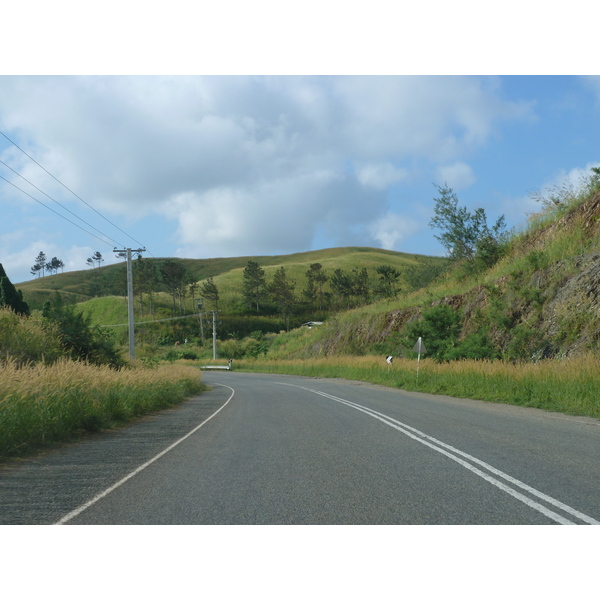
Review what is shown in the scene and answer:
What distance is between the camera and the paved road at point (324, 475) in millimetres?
5473

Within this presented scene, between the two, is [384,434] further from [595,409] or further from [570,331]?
[570,331]

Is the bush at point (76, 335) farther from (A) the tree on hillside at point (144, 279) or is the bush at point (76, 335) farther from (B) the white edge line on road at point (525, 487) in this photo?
(A) the tree on hillside at point (144, 279)

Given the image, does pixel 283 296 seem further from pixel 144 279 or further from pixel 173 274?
pixel 144 279

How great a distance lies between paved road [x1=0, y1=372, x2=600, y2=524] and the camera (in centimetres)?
547

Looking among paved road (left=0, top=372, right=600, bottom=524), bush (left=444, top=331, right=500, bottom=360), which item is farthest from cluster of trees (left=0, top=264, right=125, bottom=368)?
bush (left=444, top=331, right=500, bottom=360)

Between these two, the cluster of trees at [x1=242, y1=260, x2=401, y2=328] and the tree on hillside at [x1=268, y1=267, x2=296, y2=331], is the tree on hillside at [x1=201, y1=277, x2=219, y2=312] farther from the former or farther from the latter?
the tree on hillside at [x1=268, y1=267, x2=296, y2=331]

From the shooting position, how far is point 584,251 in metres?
26.1

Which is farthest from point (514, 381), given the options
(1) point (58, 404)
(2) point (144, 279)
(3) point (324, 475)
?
(2) point (144, 279)

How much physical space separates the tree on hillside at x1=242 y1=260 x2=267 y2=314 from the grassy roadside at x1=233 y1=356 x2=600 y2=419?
9388 cm

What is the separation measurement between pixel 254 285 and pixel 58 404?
118m

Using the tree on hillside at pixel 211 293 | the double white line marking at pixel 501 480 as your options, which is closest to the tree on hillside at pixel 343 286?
the tree on hillside at pixel 211 293

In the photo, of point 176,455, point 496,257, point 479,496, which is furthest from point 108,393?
point 496,257

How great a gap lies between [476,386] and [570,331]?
17.2ft

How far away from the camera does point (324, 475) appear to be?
23.6 ft
